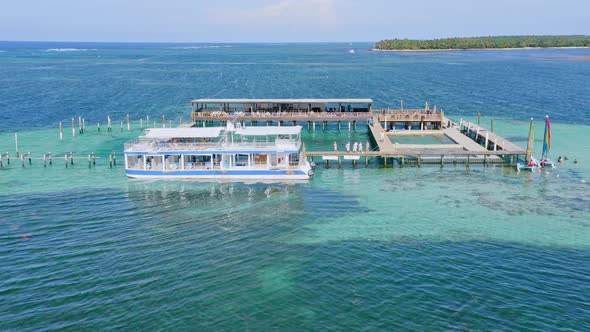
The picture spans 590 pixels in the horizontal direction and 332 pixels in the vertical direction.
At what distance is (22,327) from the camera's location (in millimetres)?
28500

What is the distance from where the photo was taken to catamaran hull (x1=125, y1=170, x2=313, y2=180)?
5606 centimetres

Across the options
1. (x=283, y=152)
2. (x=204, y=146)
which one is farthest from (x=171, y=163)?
(x=283, y=152)

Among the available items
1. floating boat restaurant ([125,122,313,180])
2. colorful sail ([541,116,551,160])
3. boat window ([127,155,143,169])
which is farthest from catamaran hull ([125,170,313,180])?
colorful sail ([541,116,551,160])

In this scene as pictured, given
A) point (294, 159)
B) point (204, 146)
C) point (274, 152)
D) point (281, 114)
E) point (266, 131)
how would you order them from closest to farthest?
1. point (274, 152)
2. point (294, 159)
3. point (204, 146)
4. point (266, 131)
5. point (281, 114)

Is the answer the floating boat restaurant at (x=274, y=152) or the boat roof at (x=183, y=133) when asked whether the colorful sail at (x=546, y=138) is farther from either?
the boat roof at (x=183, y=133)

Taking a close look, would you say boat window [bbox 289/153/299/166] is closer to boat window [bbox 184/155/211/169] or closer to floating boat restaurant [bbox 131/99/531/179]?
floating boat restaurant [bbox 131/99/531/179]

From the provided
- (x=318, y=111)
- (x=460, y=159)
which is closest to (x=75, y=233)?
(x=460, y=159)

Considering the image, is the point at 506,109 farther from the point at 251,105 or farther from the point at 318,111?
the point at 251,105

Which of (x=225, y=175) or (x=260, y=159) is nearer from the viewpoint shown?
(x=225, y=175)

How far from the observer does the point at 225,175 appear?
5634 cm

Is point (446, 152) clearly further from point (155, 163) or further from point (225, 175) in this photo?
point (155, 163)

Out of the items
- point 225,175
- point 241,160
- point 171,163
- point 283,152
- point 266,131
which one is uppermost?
point 266,131

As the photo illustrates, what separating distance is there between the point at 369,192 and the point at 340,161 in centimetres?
1194

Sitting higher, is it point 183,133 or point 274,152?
point 183,133
